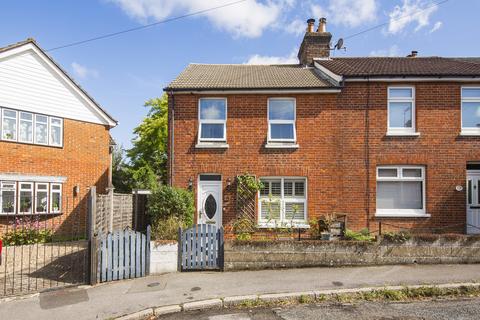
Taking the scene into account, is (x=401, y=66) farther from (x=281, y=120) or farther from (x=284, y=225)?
(x=284, y=225)

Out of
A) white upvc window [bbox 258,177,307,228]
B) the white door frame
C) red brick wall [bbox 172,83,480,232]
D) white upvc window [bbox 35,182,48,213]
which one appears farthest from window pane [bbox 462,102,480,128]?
white upvc window [bbox 35,182,48,213]

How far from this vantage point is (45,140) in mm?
15023

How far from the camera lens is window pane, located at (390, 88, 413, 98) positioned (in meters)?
12.3

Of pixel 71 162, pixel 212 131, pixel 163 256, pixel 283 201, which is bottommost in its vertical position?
pixel 163 256

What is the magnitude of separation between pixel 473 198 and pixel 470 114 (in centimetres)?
296

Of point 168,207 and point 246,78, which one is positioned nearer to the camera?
point 168,207

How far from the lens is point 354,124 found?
40.2ft

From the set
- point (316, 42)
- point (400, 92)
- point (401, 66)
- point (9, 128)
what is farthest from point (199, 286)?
point (316, 42)

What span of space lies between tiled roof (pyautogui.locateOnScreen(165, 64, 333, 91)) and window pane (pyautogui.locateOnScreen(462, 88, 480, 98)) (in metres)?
4.73

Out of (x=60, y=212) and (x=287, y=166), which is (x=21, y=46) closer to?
(x=60, y=212)

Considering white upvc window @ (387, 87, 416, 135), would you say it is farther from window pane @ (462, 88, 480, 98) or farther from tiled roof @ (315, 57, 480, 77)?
window pane @ (462, 88, 480, 98)

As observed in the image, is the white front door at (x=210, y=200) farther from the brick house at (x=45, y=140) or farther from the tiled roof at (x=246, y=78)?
the brick house at (x=45, y=140)

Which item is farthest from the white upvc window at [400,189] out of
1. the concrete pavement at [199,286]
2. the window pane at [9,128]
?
the window pane at [9,128]

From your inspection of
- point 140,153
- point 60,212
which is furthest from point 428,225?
point 140,153
